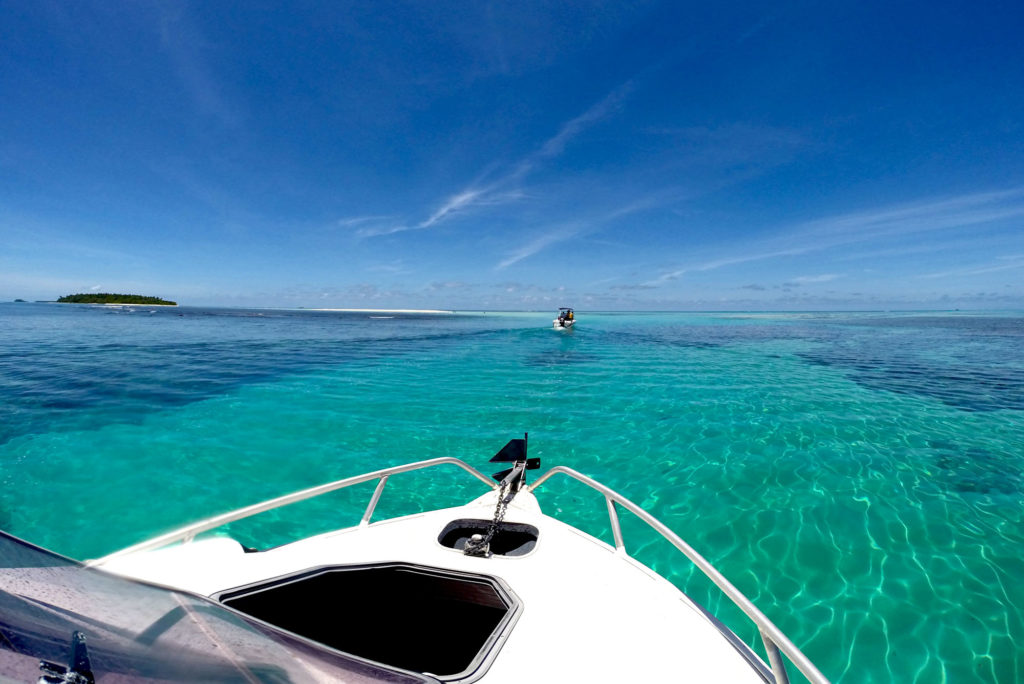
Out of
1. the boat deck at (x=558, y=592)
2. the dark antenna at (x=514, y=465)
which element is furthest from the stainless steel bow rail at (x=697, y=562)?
the dark antenna at (x=514, y=465)

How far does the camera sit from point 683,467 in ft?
27.8

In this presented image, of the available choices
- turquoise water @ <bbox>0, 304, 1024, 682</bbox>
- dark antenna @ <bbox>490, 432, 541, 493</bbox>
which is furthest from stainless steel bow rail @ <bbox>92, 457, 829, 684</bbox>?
turquoise water @ <bbox>0, 304, 1024, 682</bbox>

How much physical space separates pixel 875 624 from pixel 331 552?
20.4ft

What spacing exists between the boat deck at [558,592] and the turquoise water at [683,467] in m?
2.69

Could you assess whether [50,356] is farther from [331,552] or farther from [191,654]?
[191,654]

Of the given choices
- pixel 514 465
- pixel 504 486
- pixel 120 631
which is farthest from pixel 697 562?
pixel 120 631

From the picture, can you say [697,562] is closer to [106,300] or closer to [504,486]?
[504,486]

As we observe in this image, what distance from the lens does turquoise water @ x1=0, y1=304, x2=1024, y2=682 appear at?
4.79 m

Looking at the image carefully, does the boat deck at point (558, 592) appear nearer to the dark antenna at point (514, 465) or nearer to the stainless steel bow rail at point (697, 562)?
the stainless steel bow rail at point (697, 562)

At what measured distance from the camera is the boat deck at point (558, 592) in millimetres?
2363

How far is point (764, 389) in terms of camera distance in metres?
15.1

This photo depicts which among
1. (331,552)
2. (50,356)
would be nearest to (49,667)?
(331,552)

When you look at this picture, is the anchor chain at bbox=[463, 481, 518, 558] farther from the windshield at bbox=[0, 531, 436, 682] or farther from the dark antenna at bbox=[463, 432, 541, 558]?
the windshield at bbox=[0, 531, 436, 682]

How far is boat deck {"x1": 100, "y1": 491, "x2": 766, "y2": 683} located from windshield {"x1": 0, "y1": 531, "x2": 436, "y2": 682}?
1.26 metres
